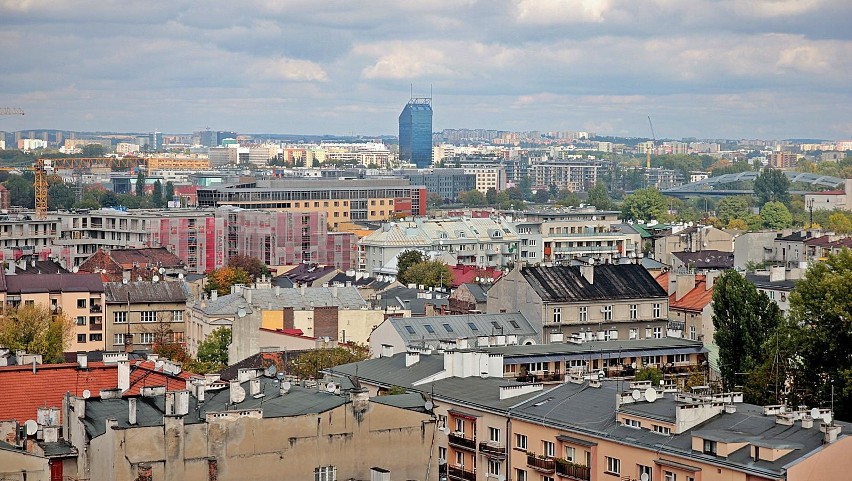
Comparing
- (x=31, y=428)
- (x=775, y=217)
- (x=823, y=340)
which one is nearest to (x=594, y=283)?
(x=823, y=340)

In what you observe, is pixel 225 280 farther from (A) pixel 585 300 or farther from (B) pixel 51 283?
(A) pixel 585 300

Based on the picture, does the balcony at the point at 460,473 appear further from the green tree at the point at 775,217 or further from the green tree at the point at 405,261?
the green tree at the point at 775,217

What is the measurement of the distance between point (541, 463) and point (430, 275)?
5438cm

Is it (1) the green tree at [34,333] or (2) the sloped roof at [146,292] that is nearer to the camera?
(1) the green tree at [34,333]

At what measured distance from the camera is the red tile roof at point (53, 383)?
40.3 metres

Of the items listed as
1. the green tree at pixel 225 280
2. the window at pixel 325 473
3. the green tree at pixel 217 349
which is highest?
the window at pixel 325 473

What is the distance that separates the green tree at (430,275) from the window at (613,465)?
52.8 meters

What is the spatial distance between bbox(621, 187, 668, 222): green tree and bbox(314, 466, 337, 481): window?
14565 centimetres

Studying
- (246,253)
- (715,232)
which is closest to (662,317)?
(715,232)

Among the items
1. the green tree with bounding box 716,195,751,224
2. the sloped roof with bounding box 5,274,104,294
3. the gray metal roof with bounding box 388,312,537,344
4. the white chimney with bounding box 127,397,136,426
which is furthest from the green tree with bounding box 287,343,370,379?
the green tree with bounding box 716,195,751,224

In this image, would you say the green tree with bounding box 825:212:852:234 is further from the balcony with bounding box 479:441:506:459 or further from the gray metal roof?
the balcony with bounding box 479:441:506:459

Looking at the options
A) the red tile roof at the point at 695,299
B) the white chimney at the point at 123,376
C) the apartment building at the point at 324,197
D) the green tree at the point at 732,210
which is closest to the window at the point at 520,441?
the white chimney at the point at 123,376

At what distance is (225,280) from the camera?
308ft

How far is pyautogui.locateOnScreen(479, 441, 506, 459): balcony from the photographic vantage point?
4062 centimetres
